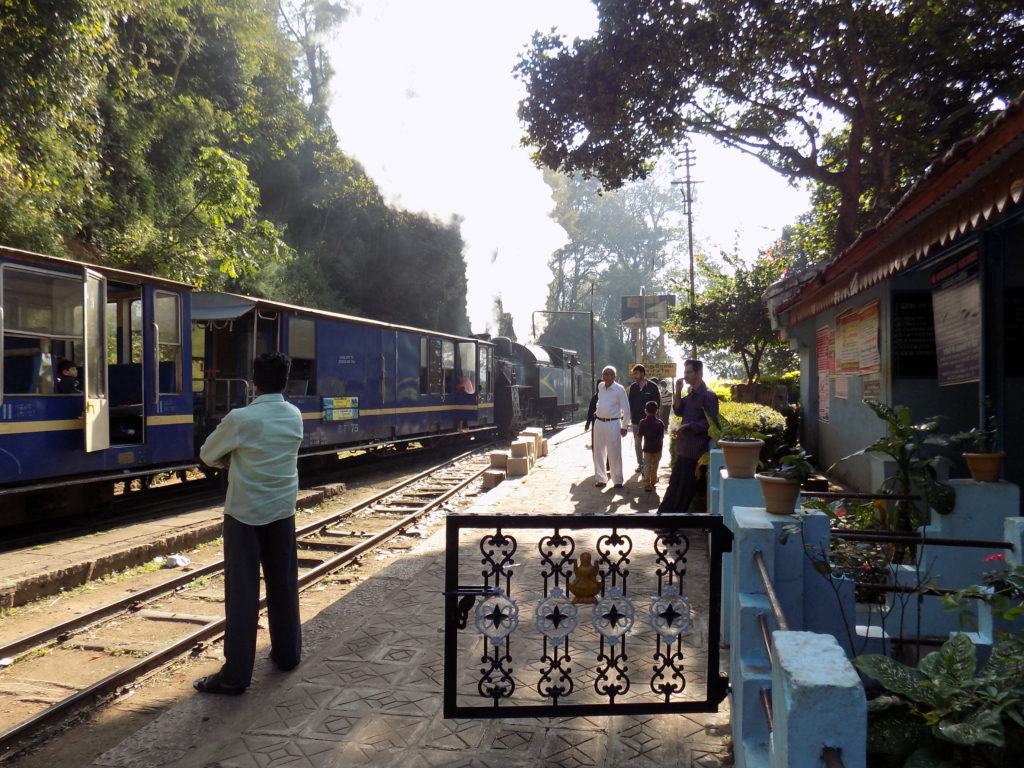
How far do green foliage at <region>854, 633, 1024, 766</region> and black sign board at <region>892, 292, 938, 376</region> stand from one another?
16.7 ft

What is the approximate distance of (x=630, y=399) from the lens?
11812 mm

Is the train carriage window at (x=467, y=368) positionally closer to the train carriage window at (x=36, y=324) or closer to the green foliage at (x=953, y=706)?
the train carriage window at (x=36, y=324)

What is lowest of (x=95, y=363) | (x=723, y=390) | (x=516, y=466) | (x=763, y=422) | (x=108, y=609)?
(x=108, y=609)

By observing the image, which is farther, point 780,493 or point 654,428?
point 654,428

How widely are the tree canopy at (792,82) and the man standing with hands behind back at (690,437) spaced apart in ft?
17.7

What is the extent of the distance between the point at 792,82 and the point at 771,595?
1144 centimetres

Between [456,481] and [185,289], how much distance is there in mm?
5730

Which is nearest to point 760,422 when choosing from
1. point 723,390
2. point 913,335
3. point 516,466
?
point 913,335

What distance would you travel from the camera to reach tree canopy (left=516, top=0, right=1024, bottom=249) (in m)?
10.1

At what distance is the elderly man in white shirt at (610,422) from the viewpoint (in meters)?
10.1

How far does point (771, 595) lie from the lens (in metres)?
2.42

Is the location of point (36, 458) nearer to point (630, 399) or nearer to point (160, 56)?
point (630, 399)

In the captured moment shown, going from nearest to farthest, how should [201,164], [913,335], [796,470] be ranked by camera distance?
1. [796,470]
2. [913,335]
3. [201,164]

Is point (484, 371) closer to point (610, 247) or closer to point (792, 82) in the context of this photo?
point (792, 82)
